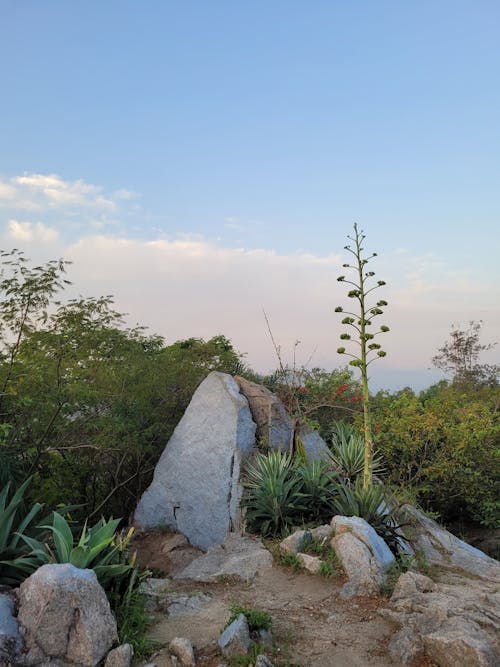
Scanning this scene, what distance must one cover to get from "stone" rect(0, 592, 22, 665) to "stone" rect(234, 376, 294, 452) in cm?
725

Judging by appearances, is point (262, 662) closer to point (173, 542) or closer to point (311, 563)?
point (311, 563)

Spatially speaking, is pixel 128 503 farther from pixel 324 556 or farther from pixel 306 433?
pixel 324 556

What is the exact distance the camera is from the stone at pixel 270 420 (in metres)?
12.6

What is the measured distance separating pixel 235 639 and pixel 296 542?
10.1 ft

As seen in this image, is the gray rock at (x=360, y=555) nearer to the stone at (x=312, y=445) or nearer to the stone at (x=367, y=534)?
the stone at (x=367, y=534)

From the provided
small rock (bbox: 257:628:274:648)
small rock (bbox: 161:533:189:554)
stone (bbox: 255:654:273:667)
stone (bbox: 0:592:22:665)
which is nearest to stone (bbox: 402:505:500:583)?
small rock (bbox: 161:533:189:554)

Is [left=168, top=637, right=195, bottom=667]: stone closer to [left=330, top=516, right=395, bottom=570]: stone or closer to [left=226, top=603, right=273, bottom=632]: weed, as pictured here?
[left=226, top=603, right=273, bottom=632]: weed

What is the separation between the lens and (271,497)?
10.1 meters

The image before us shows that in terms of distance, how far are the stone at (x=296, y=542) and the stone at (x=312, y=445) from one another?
3962 mm

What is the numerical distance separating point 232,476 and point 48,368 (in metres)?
4.36

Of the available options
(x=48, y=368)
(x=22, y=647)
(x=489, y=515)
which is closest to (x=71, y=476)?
(x=48, y=368)

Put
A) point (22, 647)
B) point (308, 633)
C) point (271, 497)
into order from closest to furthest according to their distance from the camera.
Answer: point (22, 647), point (308, 633), point (271, 497)

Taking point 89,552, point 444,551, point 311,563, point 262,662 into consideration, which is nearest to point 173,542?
point 311,563

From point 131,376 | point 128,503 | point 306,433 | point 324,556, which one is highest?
point 131,376
